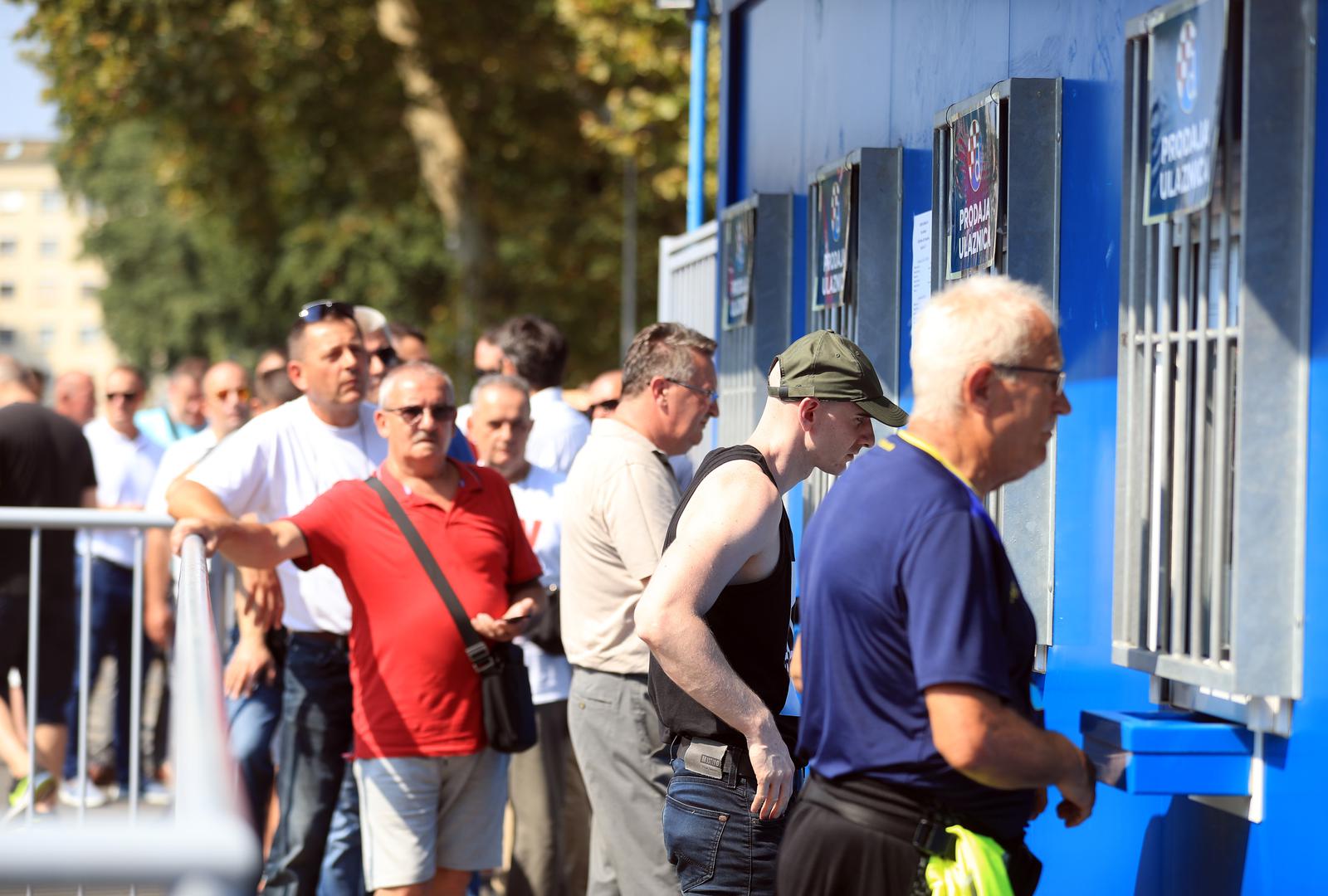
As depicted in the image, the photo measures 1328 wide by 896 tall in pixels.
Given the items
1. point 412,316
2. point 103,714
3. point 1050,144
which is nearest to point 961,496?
point 1050,144

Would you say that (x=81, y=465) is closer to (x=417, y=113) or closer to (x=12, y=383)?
(x=12, y=383)

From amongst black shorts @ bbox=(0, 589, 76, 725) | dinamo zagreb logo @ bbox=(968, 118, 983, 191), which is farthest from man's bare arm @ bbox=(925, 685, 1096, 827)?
black shorts @ bbox=(0, 589, 76, 725)

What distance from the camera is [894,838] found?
2.94 meters

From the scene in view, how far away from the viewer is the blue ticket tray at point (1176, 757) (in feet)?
10.7

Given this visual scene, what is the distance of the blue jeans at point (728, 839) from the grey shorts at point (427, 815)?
1.67 metres

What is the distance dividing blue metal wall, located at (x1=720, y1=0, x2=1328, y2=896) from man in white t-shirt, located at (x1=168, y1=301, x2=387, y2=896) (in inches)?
76.7

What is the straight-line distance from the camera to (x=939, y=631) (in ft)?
8.95

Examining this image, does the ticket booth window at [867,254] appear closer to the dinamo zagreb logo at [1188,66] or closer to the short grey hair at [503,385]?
the short grey hair at [503,385]

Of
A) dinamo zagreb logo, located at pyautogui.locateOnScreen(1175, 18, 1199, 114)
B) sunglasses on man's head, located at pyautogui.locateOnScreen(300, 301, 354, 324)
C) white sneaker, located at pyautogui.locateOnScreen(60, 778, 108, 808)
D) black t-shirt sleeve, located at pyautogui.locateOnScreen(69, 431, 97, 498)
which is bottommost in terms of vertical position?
white sneaker, located at pyautogui.locateOnScreen(60, 778, 108, 808)

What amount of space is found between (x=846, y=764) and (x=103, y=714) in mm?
10563

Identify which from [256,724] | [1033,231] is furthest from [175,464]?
[1033,231]

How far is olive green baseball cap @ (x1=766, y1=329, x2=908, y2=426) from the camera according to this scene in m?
3.85

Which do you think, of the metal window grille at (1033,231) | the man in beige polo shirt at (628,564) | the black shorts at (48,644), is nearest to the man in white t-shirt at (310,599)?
the man in beige polo shirt at (628,564)

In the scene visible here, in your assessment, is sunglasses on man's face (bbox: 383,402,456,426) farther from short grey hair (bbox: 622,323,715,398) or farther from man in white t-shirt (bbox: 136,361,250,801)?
man in white t-shirt (bbox: 136,361,250,801)
